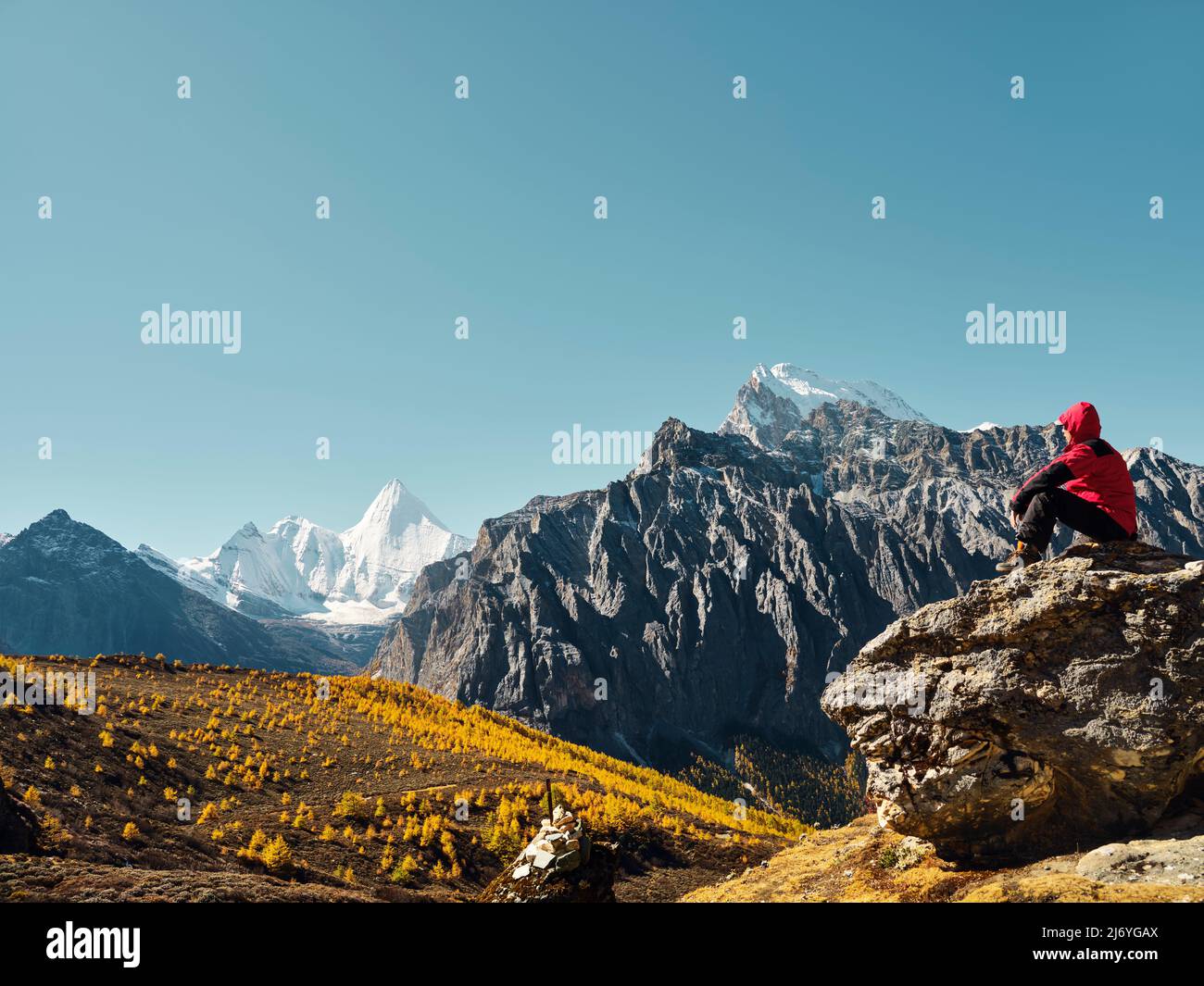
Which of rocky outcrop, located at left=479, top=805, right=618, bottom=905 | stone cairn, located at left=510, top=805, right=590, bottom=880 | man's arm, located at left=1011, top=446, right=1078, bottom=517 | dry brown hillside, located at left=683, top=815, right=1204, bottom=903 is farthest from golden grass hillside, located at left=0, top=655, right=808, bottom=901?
man's arm, located at left=1011, top=446, right=1078, bottom=517

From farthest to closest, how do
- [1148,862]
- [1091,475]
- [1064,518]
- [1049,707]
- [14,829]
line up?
1. [14,829]
2. [1064,518]
3. [1091,475]
4. [1049,707]
5. [1148,862]

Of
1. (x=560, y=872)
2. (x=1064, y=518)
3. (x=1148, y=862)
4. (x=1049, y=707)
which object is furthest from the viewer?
(x=560, y=872)

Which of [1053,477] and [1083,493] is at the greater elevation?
[1053,477]

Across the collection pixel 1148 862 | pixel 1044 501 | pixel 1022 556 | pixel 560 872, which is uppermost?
pixel 1044 501

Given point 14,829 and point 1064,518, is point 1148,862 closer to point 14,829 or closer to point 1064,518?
point 1064,518

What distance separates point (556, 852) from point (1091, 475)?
17348 mm

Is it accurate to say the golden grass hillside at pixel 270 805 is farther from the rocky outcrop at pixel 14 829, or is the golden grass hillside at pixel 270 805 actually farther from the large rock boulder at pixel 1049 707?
the large rock boulder at pixel 1049 707

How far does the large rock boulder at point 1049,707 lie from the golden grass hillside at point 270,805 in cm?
1009

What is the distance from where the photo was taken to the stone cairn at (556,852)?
16.7m

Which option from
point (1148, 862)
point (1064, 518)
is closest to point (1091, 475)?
point (1064, 518)

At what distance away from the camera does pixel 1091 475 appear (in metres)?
15.9
